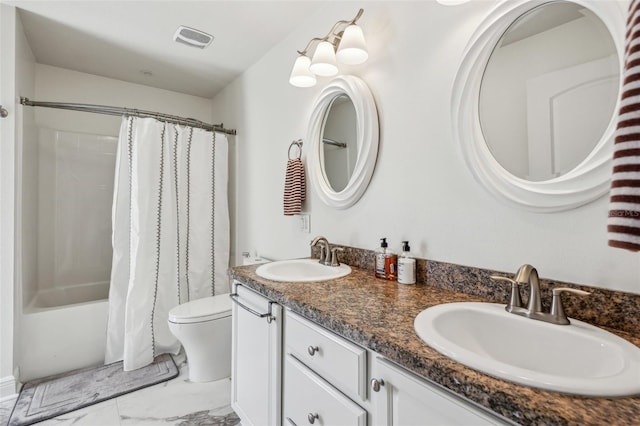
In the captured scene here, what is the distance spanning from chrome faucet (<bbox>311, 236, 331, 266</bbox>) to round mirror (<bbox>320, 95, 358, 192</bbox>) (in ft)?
0.97

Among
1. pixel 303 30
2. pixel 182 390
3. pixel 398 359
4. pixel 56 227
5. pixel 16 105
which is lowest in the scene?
pixel 182 390

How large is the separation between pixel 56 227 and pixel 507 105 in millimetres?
3359

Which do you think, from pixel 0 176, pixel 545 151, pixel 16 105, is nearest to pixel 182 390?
pixel 0 176

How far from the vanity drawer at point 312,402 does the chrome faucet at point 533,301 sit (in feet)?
1.73

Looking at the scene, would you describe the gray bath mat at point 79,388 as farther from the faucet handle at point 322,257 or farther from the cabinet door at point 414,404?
the cabinet door at point 414,404

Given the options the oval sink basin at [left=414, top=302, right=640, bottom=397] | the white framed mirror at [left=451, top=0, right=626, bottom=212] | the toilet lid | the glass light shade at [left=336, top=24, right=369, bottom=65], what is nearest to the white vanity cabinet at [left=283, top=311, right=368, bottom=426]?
the oval sink basin at [left=414, top=302, right=640, bottom=397]

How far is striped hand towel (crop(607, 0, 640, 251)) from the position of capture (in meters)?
0.55

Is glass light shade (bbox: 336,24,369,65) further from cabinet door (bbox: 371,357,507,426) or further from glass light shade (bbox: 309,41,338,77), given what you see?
cabinet door (bbox: 371,357,507,426)

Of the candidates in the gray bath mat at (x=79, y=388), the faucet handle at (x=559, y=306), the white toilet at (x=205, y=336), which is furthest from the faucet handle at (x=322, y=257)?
the gray bath mat at (x=79, y=388)

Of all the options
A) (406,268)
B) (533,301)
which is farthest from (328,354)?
(533,301)

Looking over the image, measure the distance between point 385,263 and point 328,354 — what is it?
526 millimetres

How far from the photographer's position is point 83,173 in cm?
275

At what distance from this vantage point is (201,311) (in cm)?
198

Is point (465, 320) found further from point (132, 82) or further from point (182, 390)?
point (132, 82)
